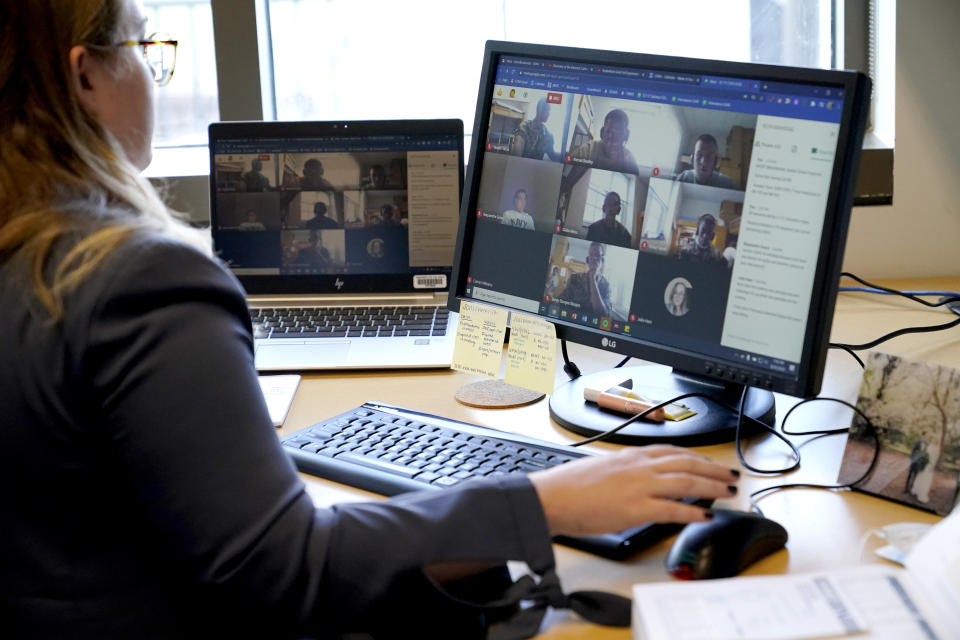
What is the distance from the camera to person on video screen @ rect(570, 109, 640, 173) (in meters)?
1.09

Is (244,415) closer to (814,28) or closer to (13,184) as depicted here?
(13,184)

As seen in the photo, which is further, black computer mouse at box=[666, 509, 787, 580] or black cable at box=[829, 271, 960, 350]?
black cable at box=[829, 271, 960, 350]

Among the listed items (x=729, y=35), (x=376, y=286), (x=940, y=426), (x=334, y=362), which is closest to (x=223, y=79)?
(x=376, y=286)

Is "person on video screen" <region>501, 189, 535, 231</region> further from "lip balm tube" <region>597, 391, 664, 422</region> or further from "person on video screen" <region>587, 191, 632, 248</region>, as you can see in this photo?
"lip balm tube" <region>597, 391, 664, 422</region>

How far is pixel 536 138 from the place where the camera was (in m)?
1.17

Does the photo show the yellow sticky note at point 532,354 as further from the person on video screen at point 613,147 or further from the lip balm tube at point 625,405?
the person on video screen at point 613,147

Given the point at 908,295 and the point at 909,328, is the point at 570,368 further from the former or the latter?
the point at 908,295

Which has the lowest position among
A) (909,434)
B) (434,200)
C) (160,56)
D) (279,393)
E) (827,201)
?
(279,393)

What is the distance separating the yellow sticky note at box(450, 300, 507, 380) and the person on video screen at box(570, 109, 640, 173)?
0.22 meters

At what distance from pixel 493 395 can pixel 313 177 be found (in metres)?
0.51

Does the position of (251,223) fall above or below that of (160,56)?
below

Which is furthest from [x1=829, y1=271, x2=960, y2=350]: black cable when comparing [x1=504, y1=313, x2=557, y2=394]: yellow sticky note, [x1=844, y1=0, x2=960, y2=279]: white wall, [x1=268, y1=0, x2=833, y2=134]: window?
[x1=268, y1=0, x2=833, y2=134]: window

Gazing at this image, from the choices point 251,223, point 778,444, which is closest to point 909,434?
point 778,444

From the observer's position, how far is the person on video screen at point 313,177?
1.53 m
